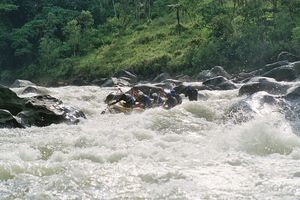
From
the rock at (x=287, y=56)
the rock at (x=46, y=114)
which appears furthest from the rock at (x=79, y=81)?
the rock at (x=46, y=114)

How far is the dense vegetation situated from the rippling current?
20522 mm

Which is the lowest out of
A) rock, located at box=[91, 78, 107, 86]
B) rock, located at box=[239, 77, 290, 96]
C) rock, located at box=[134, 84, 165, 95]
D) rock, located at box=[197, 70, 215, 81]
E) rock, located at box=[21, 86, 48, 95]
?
rock, located at box=[91, 78, 107, 86]

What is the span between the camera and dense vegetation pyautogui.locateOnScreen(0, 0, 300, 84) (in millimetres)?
33062

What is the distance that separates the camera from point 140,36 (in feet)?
149

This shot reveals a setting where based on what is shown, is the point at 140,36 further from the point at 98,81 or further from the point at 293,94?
the point at 293,94

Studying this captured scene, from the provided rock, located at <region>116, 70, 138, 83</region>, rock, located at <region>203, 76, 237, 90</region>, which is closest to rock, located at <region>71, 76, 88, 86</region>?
rock, located at <region>116, 70, 138, 83</region>

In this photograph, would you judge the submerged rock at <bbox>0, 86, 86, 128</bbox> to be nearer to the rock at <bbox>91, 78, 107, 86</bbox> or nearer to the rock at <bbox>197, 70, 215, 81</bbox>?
the rock at <bbox>197, 70, 215, 81</bbox>

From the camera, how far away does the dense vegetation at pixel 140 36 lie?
108 ft

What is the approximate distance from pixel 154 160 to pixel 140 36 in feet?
122

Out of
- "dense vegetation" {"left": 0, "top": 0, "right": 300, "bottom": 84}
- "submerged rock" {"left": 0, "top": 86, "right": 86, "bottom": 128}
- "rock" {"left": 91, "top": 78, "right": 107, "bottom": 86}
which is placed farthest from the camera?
"rock" {"left": 91, "top": 78, "right": 107, "bottom": 86}

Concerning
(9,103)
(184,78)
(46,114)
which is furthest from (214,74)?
(9,103)

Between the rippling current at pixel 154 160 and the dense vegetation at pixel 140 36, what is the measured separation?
808 inches

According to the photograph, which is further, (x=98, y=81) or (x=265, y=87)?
(x=98, y=81)

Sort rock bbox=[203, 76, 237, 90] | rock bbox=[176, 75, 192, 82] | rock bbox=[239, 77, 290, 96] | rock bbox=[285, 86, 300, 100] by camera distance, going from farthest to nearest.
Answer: rock bbox=[176, 75, 192, 82] → rock bbox=[203, 76, 237, 90] → rock bbox=[239, 77, 290, 96] → rock bbox=[285, 86, 300, 100]
